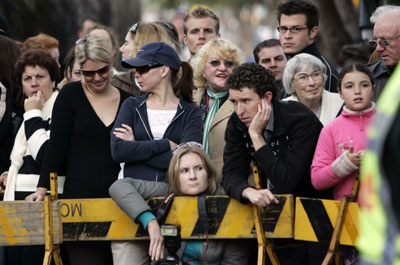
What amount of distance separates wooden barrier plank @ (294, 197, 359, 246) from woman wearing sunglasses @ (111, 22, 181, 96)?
7.36 ft

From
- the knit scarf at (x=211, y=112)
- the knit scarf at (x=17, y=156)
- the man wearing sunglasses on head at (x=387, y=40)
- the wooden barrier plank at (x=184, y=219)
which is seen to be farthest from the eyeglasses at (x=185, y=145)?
the man wearing sunglasses on head at (x=387, y=40)

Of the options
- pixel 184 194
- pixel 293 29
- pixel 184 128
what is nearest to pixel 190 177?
pixel 184 194

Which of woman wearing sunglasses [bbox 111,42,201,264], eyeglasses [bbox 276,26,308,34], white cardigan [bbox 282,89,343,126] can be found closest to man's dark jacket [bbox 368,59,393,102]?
white cardigan [bbox 282,89,343,126]

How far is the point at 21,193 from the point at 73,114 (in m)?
0.84

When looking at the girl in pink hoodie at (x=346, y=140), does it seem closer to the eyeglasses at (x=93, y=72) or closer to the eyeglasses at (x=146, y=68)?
the eyeglasses at (x=146, y=68)

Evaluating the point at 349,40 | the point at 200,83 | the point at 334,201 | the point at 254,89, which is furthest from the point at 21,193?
the point at 349,40

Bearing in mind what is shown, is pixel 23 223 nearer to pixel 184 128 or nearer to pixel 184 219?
pixel 184 219

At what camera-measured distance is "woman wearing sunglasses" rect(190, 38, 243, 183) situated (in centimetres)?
620

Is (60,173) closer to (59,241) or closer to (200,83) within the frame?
(59,241)

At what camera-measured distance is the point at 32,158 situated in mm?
6273

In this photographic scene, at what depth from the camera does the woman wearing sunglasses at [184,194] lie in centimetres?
514

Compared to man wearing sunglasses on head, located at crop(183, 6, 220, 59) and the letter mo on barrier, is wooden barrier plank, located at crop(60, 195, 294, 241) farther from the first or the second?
man wearing sunglasses on head, located at crop(183, 6, 220, 59)

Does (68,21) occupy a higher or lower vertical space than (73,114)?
higher

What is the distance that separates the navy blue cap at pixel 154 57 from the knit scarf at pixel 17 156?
105 centimetres
